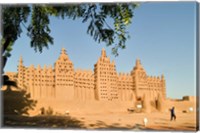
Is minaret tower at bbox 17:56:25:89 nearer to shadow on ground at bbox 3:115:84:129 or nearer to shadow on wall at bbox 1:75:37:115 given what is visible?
shadow on wall at bbox 1:75:37:115

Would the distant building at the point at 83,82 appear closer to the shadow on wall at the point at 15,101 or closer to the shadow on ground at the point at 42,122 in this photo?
the shadow on wall at the point at 15,101

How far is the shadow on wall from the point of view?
9992mm

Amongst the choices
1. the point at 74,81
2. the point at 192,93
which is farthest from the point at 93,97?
the point at 192,93

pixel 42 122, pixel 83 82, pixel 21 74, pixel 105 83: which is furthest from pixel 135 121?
pixel 21 74

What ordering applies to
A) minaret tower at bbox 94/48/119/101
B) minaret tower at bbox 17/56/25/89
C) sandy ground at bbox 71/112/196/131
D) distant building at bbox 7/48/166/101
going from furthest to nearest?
minaret tower at bbox 17/56/25/89, minaret tower at bbox 94/48/119/101, distant building at bbox 7/48/166/101, sandy ground at bbox 71/112/196/131

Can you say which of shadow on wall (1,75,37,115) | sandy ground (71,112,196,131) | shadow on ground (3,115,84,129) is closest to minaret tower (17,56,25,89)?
shadow on wall (1,75,37,115)

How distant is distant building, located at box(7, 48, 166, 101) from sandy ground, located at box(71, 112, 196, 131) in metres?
0.36

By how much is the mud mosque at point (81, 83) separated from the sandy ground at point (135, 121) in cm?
34

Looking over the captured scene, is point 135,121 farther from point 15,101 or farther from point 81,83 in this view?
point 15,101

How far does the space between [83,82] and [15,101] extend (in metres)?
1.52

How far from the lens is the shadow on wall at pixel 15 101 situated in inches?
393

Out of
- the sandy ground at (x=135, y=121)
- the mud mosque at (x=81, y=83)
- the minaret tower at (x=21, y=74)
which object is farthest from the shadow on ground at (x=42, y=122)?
the minaret tower at (x=21, y=74)

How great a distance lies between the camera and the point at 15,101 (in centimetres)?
1017

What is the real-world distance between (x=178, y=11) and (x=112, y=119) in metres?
2.54
